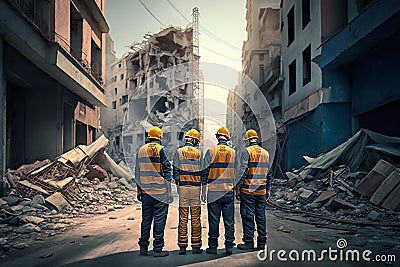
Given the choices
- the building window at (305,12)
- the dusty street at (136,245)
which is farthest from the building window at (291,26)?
the dusty street at (136,245)

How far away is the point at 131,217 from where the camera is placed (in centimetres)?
920

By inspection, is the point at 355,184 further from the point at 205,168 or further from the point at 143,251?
the point at 143,251

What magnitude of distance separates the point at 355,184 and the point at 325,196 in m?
0.94

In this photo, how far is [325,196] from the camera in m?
9.66

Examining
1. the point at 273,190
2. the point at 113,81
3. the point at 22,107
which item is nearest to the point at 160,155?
the point at 273,190

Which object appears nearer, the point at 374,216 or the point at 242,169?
the point at 242,169

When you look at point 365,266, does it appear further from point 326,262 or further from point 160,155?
point 160,155

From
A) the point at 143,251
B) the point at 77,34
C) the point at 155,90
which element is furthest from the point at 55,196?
the point at 155,90

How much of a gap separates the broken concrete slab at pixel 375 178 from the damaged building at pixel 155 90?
22.7 m

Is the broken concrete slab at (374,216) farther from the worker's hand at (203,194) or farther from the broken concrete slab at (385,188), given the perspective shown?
the worker's hand at (203,194)

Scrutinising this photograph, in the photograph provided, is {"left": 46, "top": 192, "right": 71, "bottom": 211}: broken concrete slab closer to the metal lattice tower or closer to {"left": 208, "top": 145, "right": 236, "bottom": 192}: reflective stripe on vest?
{"left": 208, "top": 145, "right": 236, "bottom": 192}: reflective stripe on vest

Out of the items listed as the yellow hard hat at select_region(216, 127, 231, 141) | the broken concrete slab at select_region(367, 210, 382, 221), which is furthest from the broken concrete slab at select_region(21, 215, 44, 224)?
the broken concrete slab at select_region(367, 210, 382, 221)

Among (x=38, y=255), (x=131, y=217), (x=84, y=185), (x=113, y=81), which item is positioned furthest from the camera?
(x=113, y=81)

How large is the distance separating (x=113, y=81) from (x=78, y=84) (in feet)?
104
